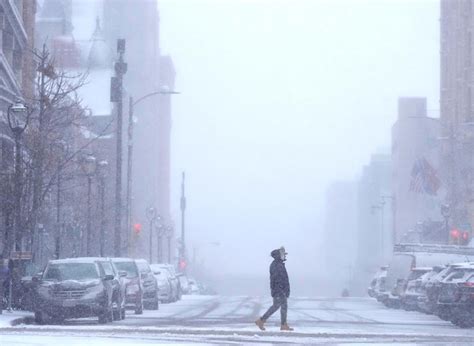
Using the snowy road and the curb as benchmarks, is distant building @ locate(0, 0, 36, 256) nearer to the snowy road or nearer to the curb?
the curb

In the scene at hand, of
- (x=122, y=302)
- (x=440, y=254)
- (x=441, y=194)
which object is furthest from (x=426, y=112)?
(x=122, y=302)

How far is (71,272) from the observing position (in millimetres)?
32812

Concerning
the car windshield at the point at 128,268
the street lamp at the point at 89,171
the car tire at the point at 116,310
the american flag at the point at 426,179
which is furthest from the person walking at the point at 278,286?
the american flag at the point at 426,179

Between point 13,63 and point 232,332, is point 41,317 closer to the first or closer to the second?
point 232,332

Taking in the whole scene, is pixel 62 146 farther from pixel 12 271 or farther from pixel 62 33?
pixel 62 33

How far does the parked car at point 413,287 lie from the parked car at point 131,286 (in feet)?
30.4

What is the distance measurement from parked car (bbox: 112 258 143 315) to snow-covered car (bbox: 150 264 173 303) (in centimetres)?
1087

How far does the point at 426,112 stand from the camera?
632ft

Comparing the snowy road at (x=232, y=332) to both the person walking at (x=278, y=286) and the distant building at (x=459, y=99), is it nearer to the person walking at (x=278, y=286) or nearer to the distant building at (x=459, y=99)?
the person walking at (x=278, y=286)

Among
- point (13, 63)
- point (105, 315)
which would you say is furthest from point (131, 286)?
point (13, 63)

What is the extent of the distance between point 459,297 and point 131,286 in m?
11.0

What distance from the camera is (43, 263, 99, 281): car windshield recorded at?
107ft

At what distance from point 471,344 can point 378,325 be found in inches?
340

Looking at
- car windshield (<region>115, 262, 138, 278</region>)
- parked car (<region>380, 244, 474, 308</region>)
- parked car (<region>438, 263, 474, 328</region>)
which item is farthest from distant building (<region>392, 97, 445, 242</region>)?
parked car (<region>438, 263, 474, 328</region>)
